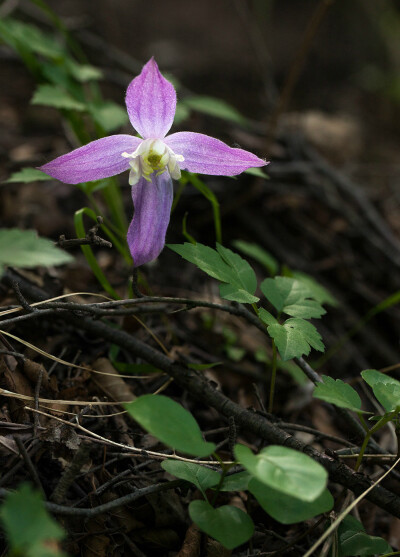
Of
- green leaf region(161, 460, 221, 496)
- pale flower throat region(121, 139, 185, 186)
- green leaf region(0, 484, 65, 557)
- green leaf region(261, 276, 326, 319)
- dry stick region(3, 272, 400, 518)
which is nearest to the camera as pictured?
green leaf region(0, 484, 65, 557)

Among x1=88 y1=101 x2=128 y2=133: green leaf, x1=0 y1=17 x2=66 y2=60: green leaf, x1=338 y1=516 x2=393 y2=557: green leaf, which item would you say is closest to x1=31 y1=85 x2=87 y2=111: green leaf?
x1=88 y1=101 x2=128 y2=133: green leaf

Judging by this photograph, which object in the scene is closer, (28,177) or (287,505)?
(287,505)

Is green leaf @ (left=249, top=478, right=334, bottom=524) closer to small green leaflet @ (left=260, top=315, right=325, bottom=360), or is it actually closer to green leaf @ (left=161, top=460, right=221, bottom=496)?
green leaf @ (left=161, top=460, right=221, bottom=496)

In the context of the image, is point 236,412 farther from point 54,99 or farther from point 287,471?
point 54,99

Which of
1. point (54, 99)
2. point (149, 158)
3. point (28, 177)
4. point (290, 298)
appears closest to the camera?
point (149, 158)

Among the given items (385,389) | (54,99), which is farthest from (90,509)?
(54,99)

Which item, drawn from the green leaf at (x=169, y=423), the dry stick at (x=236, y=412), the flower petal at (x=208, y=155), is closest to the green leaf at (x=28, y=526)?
the green leaf at (x=169, y=423)
